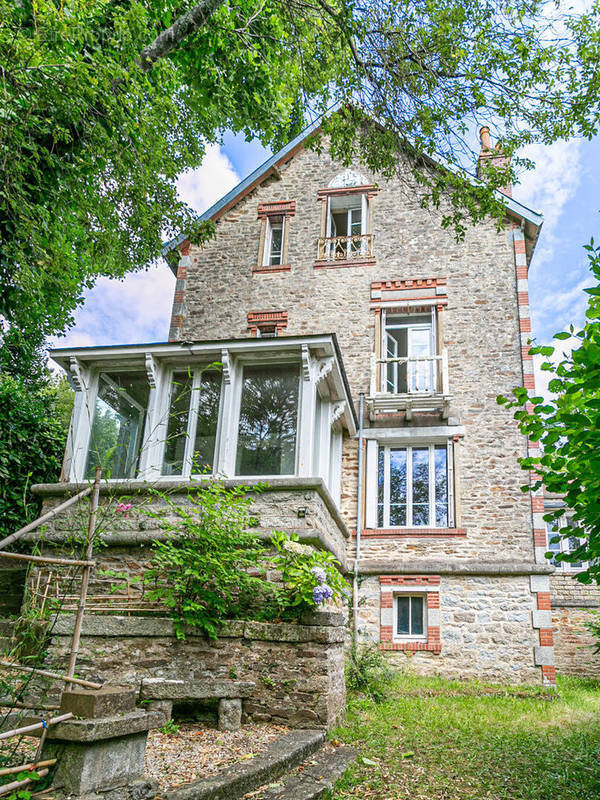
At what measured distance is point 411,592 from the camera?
10477mm

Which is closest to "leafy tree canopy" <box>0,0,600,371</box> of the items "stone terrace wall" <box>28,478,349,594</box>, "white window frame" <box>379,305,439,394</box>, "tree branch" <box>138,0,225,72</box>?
"tree branch" <box>138,0,225,72</box>

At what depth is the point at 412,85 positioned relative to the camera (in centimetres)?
597

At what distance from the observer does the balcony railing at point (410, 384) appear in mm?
11055

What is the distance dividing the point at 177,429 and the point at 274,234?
711 cm

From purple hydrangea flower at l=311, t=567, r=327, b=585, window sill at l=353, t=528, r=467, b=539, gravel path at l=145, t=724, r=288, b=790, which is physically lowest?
gravel path at l=145, t=724, r=288, b=790

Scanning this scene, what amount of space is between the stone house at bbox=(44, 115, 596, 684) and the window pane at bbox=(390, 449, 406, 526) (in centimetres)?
3

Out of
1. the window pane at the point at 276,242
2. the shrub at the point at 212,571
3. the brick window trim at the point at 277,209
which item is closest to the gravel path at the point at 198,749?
the shrub at the point at 212,571

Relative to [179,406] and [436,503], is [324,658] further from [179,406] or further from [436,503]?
[436,503]

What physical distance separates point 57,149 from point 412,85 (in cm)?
392

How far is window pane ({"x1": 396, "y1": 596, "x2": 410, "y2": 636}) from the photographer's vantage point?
10430 millimetres

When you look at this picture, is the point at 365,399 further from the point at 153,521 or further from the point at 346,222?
the point at 153,521

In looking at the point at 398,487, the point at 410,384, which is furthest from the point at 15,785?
the point at 410,384

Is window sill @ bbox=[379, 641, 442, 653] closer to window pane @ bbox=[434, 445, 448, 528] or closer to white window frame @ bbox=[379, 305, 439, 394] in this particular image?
window pane @ bbox=[434, 445, 448, 528]

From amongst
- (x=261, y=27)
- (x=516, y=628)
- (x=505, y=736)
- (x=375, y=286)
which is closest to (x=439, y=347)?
(x=375, y=286)
